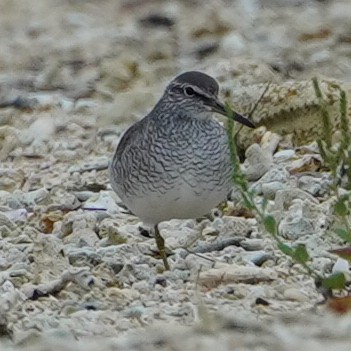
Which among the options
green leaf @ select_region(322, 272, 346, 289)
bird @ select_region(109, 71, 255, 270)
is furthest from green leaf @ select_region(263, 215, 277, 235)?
Result: bird @ select_region(109, 71, 255, 270)

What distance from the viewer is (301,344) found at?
4906 mm

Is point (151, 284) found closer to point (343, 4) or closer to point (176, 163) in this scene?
point (176, 163)

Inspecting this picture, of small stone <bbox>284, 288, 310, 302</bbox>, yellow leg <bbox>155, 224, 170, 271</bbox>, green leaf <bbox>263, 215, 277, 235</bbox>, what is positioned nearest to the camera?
green leaf <bbox>263, 215, 277, 235</bbox>

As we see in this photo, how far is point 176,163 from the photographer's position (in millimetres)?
7461

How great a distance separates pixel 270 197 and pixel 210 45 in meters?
4.07

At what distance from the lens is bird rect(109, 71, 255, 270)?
7.35 meters

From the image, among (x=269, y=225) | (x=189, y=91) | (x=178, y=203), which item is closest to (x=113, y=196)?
(x=189, y=91)

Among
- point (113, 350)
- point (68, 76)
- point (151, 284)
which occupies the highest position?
point (113, 350)

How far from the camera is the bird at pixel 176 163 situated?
7.35 meters

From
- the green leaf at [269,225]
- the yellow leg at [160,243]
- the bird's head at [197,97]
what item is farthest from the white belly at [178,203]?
the green leaf at [269,225]

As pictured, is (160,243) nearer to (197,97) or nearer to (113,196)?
(197,97)

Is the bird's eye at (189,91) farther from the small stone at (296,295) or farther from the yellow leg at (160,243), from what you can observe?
the small stone at (296,295)

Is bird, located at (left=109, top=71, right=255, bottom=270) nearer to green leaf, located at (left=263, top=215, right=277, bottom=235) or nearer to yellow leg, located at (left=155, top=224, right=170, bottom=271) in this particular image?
yellow leg, located at (left=155, top=224, right=170, bottom=271)

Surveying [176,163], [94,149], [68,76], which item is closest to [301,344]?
[176,163]
